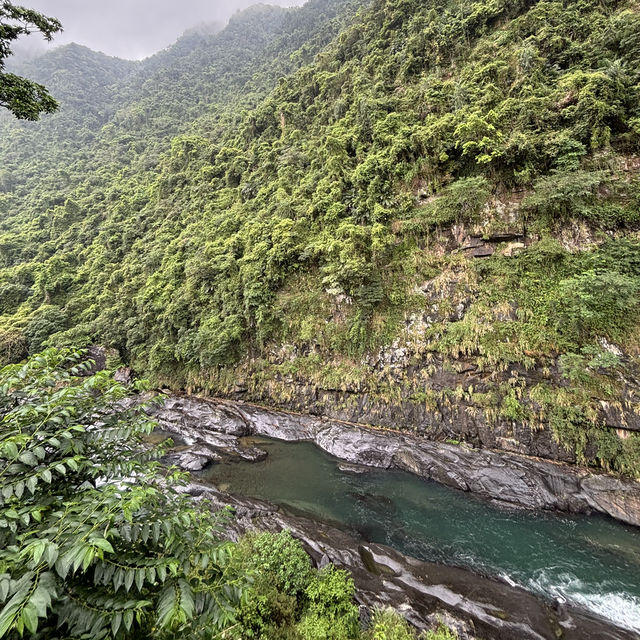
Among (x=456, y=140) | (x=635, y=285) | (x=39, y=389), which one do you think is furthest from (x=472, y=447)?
(x=456, y=140)

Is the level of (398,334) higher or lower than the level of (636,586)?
higher

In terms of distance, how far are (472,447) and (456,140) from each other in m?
14.5

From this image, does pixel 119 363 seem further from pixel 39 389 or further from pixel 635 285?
pixel 635 285

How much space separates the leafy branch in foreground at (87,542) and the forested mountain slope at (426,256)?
1242cm

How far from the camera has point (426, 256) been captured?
15.1m

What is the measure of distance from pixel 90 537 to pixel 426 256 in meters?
15.8

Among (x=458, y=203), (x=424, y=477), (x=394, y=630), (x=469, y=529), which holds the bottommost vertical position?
(x=424, y=477)

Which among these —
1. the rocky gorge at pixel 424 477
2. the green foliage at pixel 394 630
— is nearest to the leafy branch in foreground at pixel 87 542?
the green foliage at pixel 394 630

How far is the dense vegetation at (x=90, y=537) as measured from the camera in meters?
1.44

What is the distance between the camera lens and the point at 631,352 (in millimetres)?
10211

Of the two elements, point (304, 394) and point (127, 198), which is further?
point (127, 198)

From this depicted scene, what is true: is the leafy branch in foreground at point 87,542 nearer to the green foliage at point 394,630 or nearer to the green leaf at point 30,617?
the green leaf at point 30,617

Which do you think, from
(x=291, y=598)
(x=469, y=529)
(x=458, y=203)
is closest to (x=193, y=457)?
(x=291, y=598)

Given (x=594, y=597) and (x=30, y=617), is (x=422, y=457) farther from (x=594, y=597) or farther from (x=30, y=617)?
(x=30, y=617)
